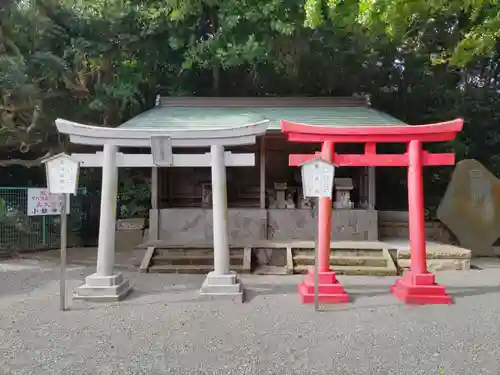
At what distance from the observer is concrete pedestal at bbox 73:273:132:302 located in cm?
605

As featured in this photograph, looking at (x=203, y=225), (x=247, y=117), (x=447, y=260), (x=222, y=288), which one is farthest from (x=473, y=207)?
(x=222, y=288)

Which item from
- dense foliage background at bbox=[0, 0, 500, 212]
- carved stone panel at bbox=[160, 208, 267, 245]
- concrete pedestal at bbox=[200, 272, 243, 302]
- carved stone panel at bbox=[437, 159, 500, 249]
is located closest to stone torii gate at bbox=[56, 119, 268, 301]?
concrete pedestal at bbox=[200, 272, 243, 302]

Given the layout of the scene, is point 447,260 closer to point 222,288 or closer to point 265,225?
point 265,225

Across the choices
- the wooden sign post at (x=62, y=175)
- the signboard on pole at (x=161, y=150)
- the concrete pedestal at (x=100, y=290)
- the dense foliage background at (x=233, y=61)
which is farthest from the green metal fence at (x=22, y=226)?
the signboard on pole at (x=161, y=150)

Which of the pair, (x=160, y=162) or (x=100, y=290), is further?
(x=160, y=162)

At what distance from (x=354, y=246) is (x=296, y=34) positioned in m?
5.48

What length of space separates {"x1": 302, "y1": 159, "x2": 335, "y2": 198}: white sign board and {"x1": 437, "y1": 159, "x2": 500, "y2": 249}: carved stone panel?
592 cm

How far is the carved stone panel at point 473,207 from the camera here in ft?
33.8

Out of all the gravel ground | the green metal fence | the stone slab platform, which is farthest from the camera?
the green metal fence

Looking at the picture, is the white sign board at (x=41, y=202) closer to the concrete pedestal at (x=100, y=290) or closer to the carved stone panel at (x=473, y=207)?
the concrete pedestal at (x=100, y=290)

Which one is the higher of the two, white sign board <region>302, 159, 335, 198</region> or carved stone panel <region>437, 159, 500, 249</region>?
white sign board <region>302, 159, 335, 198</region>

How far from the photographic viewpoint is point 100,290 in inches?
241

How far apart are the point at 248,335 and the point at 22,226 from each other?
25.8 ft

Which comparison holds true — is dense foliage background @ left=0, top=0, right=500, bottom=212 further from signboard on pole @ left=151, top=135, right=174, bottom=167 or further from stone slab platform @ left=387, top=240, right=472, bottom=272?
stone slab platform @ left=387, top=240, right=472, bottom=272
